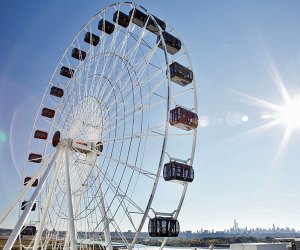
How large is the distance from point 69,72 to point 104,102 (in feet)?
28.3

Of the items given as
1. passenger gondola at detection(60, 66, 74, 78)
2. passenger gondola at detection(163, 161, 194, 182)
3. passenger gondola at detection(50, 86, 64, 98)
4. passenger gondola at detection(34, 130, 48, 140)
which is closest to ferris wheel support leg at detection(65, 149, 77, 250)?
passenger gondola at detection(163, 161, 194, 182)

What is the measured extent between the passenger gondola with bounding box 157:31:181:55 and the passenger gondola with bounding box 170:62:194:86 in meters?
1.55

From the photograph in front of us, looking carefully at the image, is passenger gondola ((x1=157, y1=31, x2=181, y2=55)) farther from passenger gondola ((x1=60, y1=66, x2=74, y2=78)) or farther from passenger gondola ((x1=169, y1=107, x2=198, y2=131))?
passenger gondola ((x1=60, y1=66, x2=74, y2=78))

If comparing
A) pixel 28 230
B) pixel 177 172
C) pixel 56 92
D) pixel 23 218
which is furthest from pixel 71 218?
pixel 56 92

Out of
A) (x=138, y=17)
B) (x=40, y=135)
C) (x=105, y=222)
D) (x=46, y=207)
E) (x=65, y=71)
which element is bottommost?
(x=105, y=222)

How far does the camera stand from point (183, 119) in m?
17.8

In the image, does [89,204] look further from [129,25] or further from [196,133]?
[129,25]

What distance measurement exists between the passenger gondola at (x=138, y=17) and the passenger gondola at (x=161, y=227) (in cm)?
1230

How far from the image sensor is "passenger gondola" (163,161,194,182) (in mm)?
16984

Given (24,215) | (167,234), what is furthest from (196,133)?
(24,215)

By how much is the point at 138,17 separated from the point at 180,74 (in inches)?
203

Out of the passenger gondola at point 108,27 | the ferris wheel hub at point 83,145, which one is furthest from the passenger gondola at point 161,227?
the passenger gondola at point 108,27

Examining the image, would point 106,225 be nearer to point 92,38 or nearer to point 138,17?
point 138,17

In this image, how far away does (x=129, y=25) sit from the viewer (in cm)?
2180
